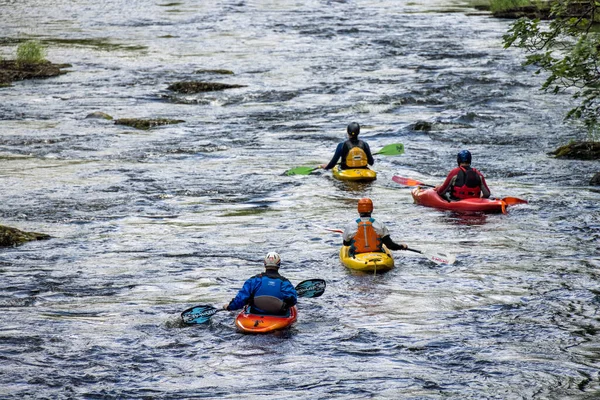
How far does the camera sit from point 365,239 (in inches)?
521

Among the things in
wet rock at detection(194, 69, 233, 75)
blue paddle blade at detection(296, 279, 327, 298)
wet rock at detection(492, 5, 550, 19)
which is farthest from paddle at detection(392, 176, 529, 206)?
wet rock at detection(492, 5, 550, 19)

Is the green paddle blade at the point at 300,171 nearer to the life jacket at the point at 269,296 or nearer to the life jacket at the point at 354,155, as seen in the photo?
the life jacket at the point at 354,155

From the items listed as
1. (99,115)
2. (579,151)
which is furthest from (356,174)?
(99,115)

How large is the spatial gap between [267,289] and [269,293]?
0.17 feet

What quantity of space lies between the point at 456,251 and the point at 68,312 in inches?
231

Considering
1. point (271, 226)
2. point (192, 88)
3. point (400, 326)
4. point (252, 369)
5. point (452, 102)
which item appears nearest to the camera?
point (252, 369)

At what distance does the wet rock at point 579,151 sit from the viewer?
20766 millimetres

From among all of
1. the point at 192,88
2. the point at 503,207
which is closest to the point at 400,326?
the point at 503,207

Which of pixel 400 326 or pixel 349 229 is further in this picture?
pixel 349 229

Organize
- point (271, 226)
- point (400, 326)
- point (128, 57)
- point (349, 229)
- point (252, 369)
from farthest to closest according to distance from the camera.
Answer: point (128, 57) < point (271, 226) < point (349, 229) < point (400, 326) < point (252, 369)

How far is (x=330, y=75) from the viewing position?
32.6 m

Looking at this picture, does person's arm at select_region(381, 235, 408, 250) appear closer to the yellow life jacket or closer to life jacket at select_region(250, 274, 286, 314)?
life jacket at select_region(250, 274, 286, 314)

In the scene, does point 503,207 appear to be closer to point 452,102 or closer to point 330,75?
point 452,102

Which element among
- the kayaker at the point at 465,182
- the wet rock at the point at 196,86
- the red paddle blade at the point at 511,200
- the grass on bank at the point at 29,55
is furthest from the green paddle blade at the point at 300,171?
the grass on bank at the point at 29,55
